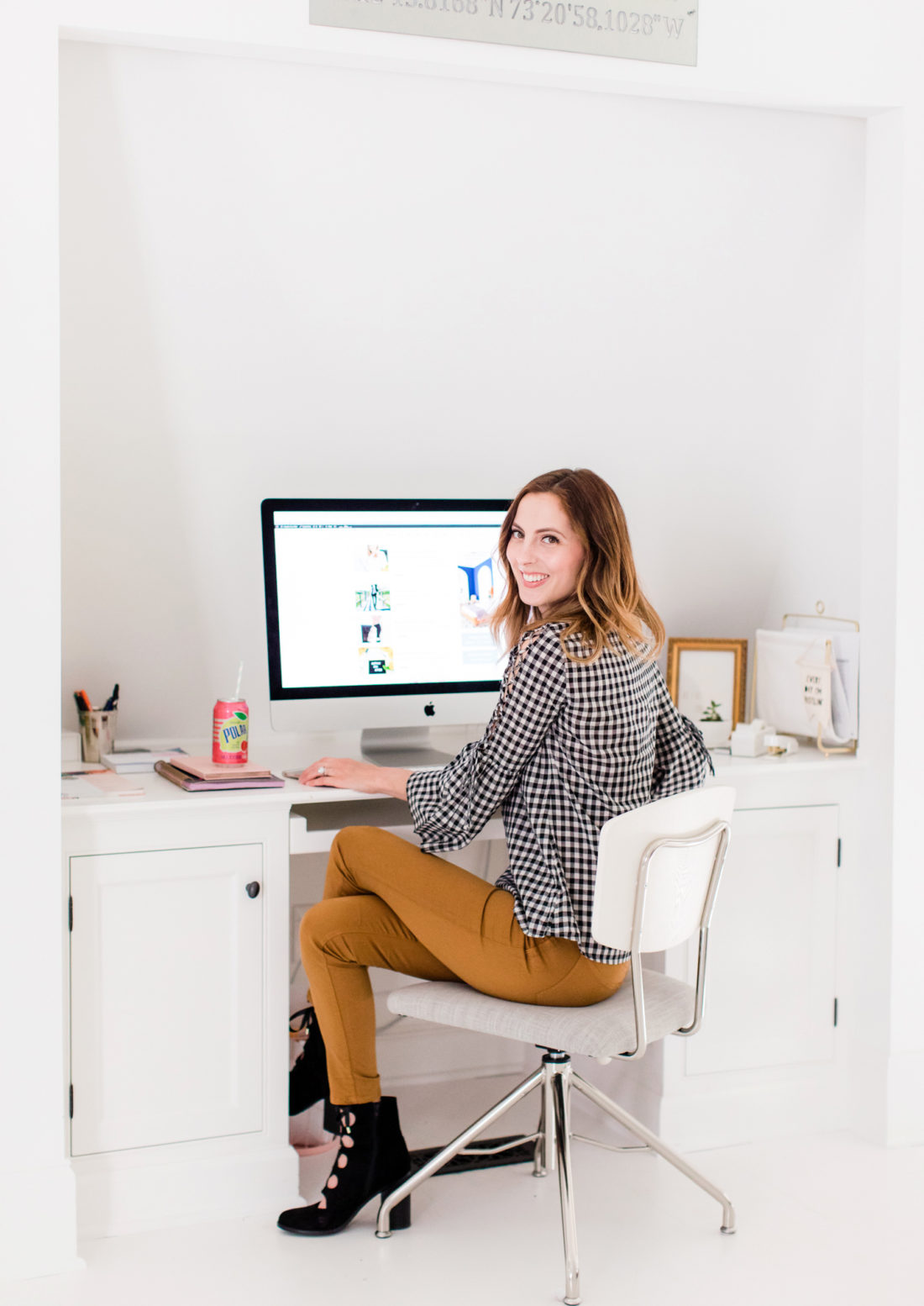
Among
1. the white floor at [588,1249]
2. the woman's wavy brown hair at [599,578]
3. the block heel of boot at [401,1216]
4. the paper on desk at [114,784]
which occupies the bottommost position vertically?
the white floor at [588,1249]

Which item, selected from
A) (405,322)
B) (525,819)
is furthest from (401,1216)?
(405,322)

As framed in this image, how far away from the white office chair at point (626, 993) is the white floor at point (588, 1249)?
0.11 metres

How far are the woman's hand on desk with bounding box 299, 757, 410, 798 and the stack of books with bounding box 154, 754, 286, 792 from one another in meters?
0.07

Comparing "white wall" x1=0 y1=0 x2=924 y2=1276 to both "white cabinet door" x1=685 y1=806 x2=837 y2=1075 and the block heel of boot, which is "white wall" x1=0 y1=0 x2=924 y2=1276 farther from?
the block heel of boot

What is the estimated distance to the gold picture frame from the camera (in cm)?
294

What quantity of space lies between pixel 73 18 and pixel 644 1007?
6.06ft

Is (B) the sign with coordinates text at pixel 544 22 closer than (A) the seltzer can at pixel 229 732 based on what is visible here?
Yes

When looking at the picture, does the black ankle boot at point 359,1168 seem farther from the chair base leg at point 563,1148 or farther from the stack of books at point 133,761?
the stack of books at point 133,761

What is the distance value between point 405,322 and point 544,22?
0.61m

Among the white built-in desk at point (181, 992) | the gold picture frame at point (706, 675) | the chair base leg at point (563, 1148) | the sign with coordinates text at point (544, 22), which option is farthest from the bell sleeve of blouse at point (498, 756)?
the sign with coordinates text at point (544, 22)

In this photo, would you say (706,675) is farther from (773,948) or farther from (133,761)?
(133,761)

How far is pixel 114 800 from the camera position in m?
2.22

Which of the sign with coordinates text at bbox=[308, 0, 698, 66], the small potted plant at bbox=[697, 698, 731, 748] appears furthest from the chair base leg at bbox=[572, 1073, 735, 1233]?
the sign with coordinates text at bbox=[308, 0, 698, 66]

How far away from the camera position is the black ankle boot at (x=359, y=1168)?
7.27 ft
